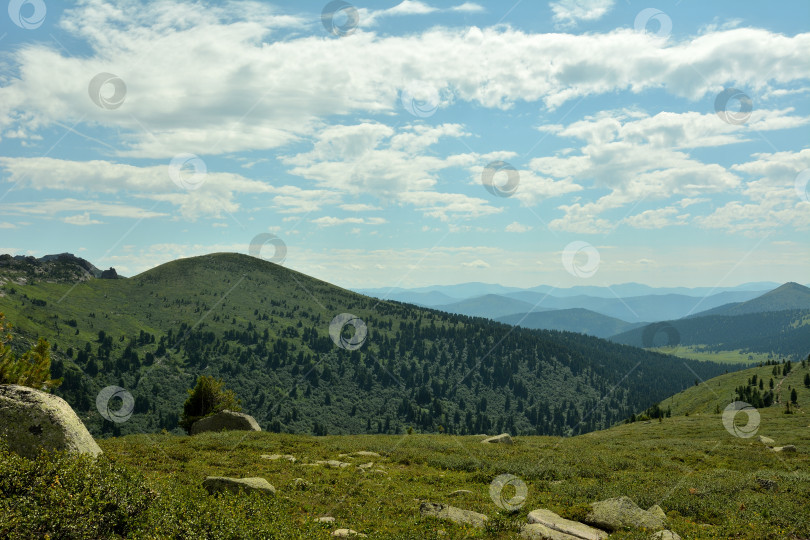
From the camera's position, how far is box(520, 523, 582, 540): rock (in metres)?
15.9

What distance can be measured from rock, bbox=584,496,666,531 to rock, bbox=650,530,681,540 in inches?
24.3

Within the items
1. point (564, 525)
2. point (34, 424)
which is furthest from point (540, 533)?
point (34, 424)

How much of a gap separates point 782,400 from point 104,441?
136 m

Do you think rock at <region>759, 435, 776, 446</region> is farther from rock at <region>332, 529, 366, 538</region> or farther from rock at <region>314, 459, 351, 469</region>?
rock at <region>332, 529, 366, 538</region>

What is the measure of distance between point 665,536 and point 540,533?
4328mm

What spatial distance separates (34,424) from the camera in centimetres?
1806

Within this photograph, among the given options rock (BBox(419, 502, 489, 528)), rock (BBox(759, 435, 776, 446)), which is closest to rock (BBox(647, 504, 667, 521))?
rock (BBox(419, 502, 489, 528))

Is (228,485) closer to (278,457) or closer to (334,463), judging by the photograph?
(334,463)

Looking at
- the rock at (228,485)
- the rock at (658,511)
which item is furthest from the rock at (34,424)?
the rock at (658,511)

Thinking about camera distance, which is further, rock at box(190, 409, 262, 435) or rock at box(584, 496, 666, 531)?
rock at box(190, 409, 262, 435)

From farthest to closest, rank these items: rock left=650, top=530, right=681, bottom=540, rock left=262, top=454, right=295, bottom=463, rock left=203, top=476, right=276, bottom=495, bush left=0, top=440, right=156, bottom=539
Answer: rock left=262, top=454, right=295, bottom=463, rock left=203, top=476, right=276, bottom=495, rock left=650, top=530, right=681, bottom=540, bush left=0, top=440, right=156, bottom=539

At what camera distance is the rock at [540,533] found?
52.2 feet

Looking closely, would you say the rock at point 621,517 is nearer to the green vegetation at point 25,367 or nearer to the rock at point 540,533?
the rock at point 540,533

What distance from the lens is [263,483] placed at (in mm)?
19703
